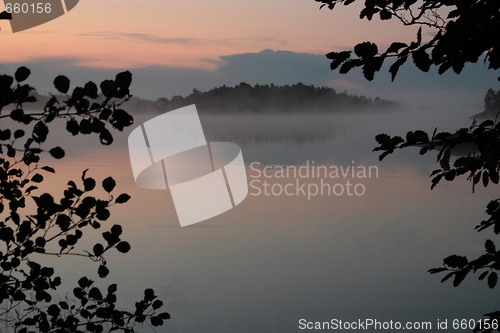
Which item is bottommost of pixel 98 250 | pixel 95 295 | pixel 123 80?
pixel 95 295

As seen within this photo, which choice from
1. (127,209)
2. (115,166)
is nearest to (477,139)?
(127,209)

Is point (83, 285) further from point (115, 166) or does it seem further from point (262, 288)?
point (115, 166)

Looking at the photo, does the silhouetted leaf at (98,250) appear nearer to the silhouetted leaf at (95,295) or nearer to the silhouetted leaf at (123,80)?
the silhouetted leaf at (95,295)

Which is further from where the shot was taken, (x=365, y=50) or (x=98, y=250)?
(x=98, y=250)

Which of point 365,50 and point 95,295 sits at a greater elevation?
point 365,50

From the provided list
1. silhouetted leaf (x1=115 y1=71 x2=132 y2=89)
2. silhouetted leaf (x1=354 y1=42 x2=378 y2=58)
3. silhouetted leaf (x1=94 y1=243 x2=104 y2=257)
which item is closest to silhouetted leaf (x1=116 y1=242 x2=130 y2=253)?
silhouetted leaf (x1=94 y1=243 x2=104 y2=257)

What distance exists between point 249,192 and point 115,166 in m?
6.00

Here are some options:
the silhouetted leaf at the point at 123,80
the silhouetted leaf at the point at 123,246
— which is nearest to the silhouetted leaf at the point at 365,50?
the silhouetted leaf at the point at 123,80

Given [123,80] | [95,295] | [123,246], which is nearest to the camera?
[123,80]

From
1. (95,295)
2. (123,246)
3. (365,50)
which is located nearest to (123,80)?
(123,246)

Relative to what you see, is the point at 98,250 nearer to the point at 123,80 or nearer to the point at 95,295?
the point at 95,295

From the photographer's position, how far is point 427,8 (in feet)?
6.68

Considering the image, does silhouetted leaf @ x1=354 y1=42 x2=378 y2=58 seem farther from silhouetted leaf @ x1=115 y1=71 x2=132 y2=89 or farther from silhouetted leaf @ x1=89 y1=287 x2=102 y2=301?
silhouetted leaf @ x1=89 y1=287 x2=102 y2=301

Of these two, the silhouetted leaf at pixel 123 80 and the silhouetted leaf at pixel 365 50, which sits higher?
the silhouetted leaf at pixel 365 50
